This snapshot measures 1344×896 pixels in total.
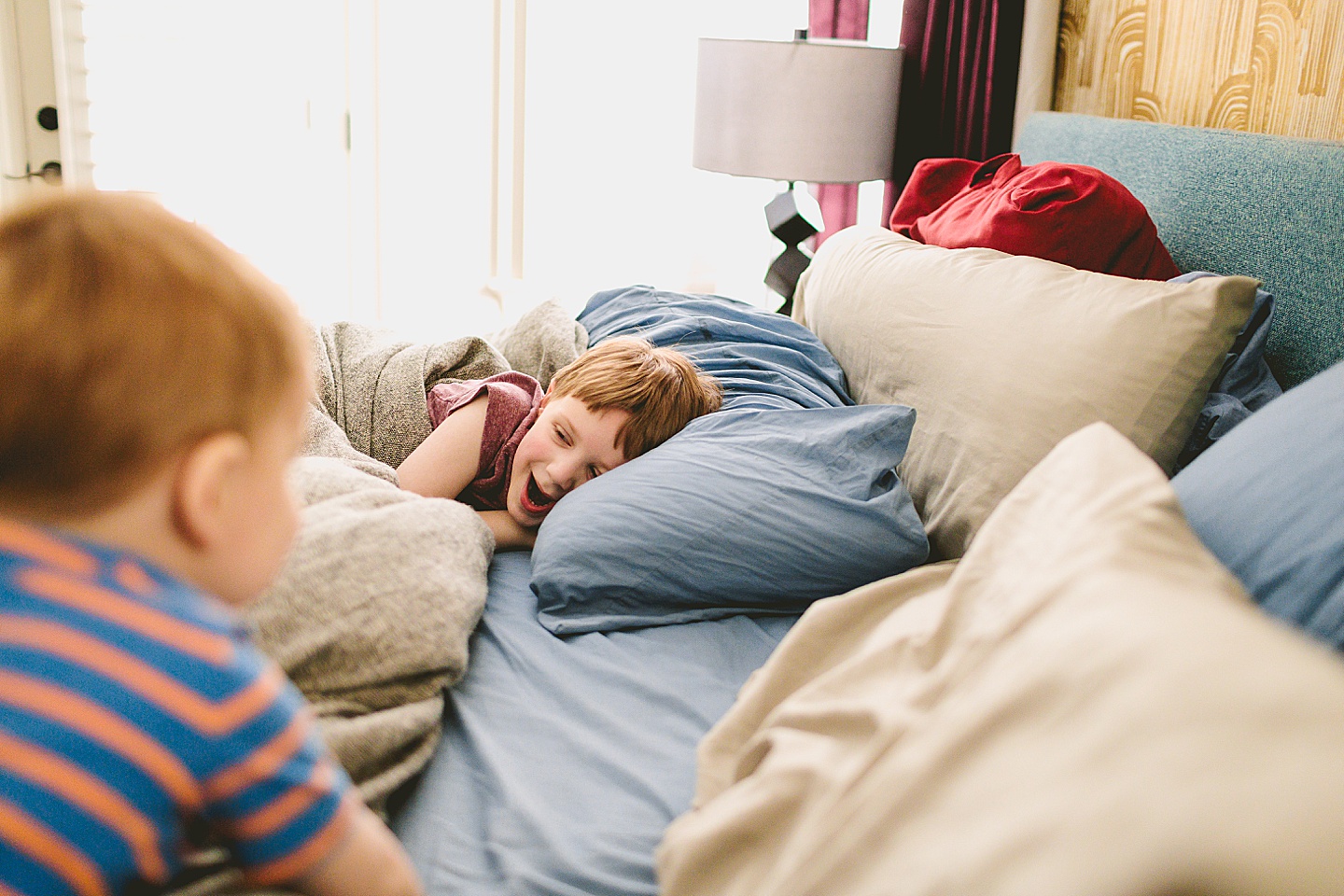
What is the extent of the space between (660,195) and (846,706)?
111 inches

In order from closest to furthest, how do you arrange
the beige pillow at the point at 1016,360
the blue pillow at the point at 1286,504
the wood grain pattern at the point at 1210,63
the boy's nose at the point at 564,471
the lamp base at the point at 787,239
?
the blue pillow at the point at 1286,504, the beige pillow at the point at 1016,360, the boy's nose at the point at 564,471, the wood grain pattern at the point at 1210,63, the lamp base at the point at 787,239

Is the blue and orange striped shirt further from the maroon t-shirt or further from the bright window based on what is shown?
the bright window

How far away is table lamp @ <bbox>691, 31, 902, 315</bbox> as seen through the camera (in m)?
2.31

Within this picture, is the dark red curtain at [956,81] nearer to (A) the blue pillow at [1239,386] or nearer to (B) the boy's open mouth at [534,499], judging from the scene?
(A) the blue pillow at [1239,386]

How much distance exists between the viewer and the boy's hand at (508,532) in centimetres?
140

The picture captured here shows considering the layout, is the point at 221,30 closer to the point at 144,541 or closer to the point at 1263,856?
the point at 144,541

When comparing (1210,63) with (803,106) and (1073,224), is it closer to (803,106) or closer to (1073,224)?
(1073,224)

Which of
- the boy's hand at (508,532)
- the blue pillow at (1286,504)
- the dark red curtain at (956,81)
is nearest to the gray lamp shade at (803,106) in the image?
the dark red curtain at (956,81)

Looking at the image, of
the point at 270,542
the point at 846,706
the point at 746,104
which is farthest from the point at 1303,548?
the point at 746,104

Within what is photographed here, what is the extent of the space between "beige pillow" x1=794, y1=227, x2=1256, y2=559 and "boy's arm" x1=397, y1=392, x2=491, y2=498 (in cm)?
56

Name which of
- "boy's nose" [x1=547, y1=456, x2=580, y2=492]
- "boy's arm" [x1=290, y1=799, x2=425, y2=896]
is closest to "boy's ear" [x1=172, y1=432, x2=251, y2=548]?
"boy's arm" [x1=290, y1=799, x2=425, y2=896]

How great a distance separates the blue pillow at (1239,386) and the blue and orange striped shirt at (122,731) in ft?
3.36

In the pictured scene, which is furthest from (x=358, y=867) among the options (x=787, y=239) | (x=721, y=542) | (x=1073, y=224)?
(x=787, y=239)

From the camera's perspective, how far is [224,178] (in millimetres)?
2877
